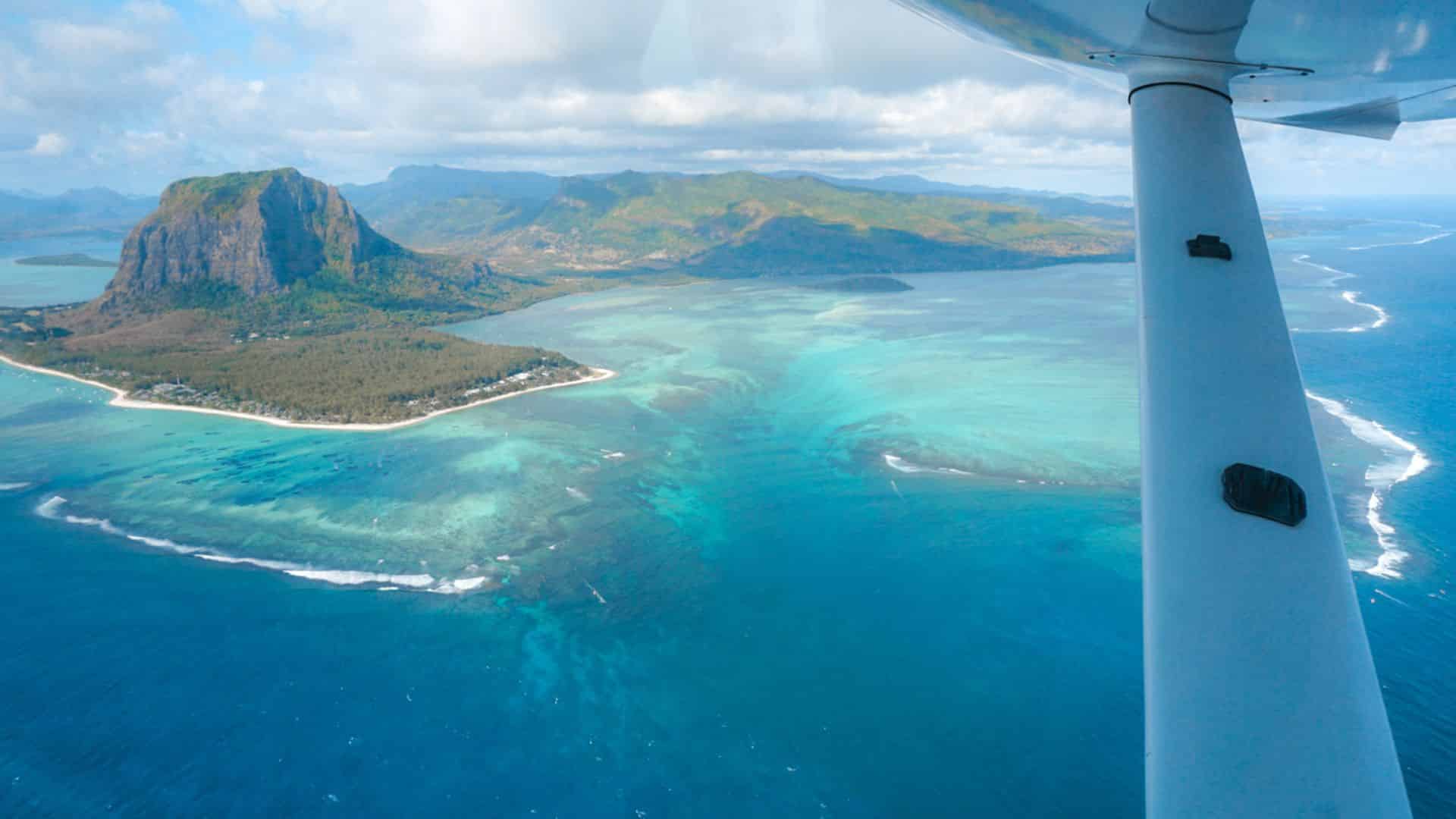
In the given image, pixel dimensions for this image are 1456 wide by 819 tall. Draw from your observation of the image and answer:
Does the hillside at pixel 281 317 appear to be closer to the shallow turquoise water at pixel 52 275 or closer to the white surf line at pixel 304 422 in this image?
the white surf line at pixel 304 422

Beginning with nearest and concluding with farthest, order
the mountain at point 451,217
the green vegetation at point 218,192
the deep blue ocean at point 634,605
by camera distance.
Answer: the deep blue ocean at point 634,605 → the green vegetation at point 218,192 → the mountain at point 451,217

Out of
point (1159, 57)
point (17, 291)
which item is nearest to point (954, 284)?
point (1159, 57)

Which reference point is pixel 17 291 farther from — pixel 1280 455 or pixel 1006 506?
pixel 1280 455

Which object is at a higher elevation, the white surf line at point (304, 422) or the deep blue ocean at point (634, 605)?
the white surf line at point (304, 422)

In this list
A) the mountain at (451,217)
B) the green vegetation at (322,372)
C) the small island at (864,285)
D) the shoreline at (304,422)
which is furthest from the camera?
the mountain at (451,217)

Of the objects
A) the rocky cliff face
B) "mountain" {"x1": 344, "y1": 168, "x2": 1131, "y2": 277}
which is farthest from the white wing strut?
"mountain" {"x1": 344, "y1": 168, "x2": 1131, "y2": 277}

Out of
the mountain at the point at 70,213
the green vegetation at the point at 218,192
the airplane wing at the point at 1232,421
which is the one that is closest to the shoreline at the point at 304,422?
the green vegetation at the point at 218,192

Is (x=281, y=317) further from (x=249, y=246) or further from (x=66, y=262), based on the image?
(x=66, y=262)
